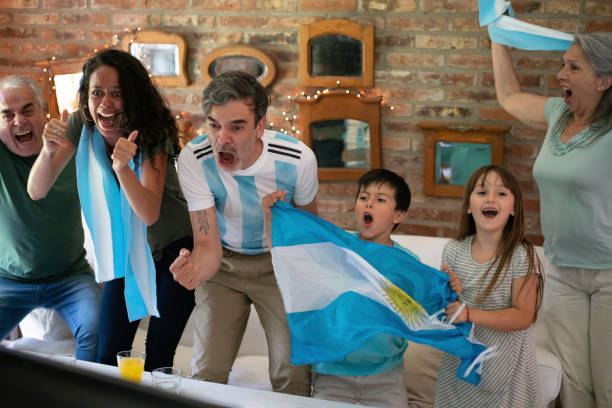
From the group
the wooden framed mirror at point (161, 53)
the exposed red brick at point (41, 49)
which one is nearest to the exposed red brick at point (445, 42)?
the wooden framed mirror at point (161, 53)

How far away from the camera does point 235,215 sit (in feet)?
6.41

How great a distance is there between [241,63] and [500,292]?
228 cm

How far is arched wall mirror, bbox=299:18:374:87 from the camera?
11.5 feet

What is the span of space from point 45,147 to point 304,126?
1.84 metres

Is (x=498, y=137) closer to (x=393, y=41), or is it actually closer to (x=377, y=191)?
(x=393, y=41)

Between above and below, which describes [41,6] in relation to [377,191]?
above

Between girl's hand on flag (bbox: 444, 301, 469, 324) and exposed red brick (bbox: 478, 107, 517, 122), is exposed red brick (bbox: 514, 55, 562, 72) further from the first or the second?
girl's hand on flag (bbox: 444, 301, 469, 324)

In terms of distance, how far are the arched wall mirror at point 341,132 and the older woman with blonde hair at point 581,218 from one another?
1.48m

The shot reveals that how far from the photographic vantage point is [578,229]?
2.03 m

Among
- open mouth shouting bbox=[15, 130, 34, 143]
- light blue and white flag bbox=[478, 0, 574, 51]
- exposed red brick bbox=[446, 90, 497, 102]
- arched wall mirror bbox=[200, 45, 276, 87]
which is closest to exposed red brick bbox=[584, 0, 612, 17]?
exposed red brick bbox=[446, 90, 497, 102]

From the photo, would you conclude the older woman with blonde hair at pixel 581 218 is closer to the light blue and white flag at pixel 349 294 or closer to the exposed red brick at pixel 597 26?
the light blue and white flag at pixel 349 294

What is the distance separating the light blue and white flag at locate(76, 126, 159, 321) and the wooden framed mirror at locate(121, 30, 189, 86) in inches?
→ 69.7

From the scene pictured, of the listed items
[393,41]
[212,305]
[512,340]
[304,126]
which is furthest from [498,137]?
[212,305]

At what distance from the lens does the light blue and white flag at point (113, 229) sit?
2037 millimetres
